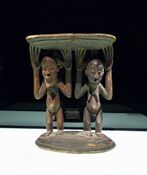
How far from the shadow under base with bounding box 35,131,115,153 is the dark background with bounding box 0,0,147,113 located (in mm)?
307

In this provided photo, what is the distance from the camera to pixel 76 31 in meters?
1.18

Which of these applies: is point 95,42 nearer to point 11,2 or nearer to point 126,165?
point 126,165

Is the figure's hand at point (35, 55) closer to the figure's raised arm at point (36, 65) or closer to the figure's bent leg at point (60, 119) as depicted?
the figure's raised arm at point (36, 65)

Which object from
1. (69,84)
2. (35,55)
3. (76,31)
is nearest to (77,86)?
(69,84)

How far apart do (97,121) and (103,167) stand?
0.17m

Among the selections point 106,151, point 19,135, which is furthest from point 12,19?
point 106,151

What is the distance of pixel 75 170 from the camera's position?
2.53 feet

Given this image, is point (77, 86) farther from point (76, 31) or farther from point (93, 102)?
point (76, 31)

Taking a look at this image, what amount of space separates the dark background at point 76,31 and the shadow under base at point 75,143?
1.01 ft

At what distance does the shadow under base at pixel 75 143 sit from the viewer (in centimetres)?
86

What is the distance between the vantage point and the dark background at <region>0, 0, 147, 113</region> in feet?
3.85

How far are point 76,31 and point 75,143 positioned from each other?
1.40 ft

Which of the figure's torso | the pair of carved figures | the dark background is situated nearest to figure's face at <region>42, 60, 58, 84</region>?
the pair of carved figures

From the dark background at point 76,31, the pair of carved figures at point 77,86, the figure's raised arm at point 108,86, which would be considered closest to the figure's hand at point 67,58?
the pair of carved figures at point 77,86
